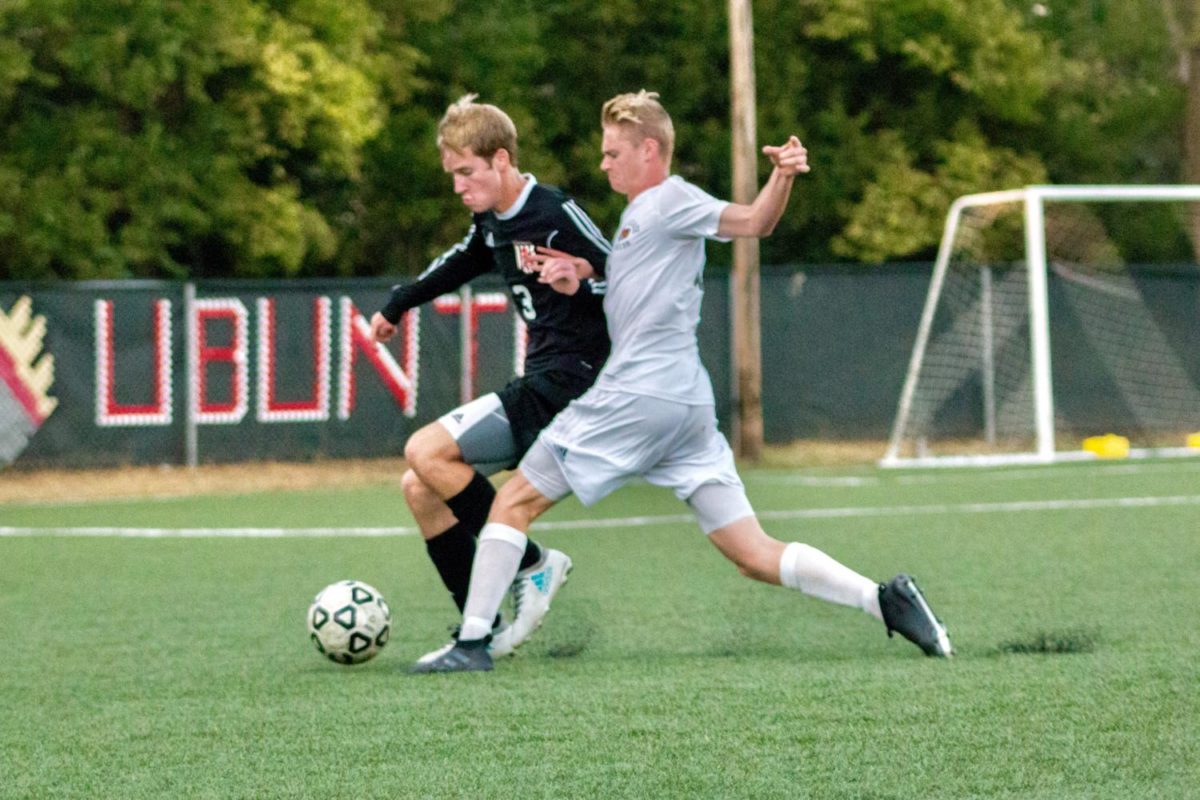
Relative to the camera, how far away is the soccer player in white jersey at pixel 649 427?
6.27m

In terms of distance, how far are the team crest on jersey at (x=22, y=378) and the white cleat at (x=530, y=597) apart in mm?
11737

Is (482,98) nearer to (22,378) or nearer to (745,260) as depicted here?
(745,260)

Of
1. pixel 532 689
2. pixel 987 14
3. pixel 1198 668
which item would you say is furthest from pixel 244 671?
pixel 987 14

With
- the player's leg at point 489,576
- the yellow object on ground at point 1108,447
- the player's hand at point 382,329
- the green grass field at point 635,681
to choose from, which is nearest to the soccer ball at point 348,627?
the green grass field at point 635,681

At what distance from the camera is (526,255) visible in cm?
662

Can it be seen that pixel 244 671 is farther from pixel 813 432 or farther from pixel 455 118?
pixel 813 432

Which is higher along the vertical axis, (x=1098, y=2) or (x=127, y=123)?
(x=1098, y=2)

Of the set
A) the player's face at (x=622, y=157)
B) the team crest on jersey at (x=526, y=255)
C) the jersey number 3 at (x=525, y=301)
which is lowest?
the jersey number 3 at (x=525, y=301)

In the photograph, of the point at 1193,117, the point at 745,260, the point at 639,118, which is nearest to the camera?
the point at 639,118

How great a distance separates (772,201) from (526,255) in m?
1.09

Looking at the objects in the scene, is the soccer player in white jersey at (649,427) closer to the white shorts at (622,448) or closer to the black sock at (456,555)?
the white shorts at (622,448)

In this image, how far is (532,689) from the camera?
590cm

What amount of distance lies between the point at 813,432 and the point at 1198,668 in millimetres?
15268

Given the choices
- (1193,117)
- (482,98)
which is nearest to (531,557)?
(482,98)
